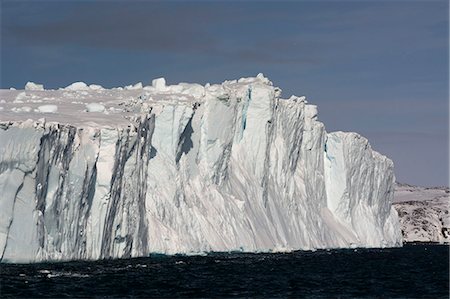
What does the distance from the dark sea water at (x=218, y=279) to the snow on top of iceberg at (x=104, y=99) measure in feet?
21.8

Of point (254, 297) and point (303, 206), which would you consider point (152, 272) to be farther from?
point (303, 206)

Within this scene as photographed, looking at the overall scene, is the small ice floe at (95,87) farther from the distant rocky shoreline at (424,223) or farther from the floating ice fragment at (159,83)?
the distant rocky shoreline at (424,223)

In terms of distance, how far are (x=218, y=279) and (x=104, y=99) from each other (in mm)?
20466

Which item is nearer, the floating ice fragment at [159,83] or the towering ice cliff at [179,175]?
the towering ice cliff at [179,175]

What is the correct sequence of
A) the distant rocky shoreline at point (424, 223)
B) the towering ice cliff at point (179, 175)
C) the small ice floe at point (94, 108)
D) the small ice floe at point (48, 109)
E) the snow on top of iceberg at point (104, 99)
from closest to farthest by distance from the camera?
the towering ice cliff at point (179, 175), the snow on top of iceberg at point (104, 99), the small ice floe at point (48, 109), the small ice floe at point (94, 108), the distant rocky shoreline at point (424, 223)

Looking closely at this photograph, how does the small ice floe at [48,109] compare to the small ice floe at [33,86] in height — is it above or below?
below

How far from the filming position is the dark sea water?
28.6m

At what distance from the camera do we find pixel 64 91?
182 feet

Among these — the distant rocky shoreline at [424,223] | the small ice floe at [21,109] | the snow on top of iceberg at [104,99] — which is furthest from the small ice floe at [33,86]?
the distant rocky shoreline at [424,223]

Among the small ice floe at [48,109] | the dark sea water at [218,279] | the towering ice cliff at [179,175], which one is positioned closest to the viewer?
the dark sea water at [218,279]

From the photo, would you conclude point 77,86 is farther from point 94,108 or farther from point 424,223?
point 424,223

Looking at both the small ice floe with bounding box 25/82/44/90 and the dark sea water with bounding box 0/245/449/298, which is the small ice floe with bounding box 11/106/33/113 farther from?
the small ice floe with bounding box 25/82/44/90

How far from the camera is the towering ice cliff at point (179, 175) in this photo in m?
36.0

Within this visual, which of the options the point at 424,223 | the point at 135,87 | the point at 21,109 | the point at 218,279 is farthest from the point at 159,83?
the point at 424,223
